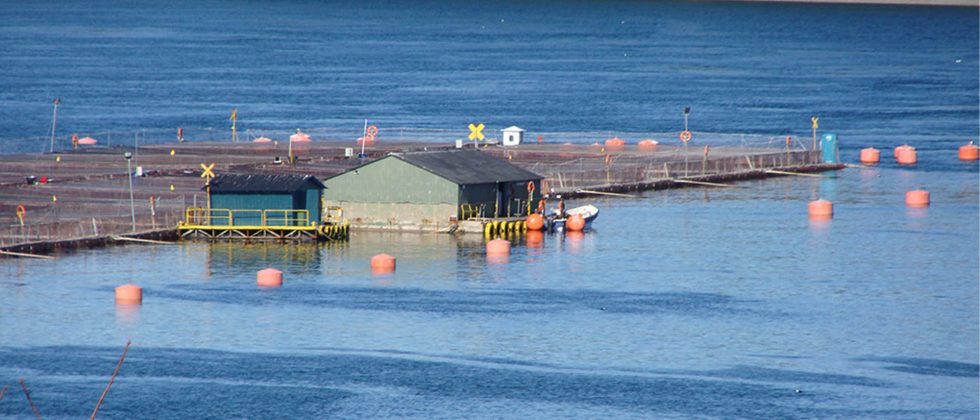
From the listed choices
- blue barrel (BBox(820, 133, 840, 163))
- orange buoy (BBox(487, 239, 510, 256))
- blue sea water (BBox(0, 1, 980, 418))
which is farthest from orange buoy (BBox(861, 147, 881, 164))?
orange buoy (BBox(487, 239, 510, 256))

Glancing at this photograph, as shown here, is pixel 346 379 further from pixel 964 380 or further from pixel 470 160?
pixel 470 160

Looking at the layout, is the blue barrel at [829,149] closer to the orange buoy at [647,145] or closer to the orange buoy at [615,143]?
the orange buoy at [647,145]

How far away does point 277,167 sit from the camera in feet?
471

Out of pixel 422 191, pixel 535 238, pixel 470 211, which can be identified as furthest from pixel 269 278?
pixel 535 238

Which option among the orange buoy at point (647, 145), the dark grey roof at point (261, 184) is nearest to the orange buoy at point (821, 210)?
the orange buoy at point (647, 145)

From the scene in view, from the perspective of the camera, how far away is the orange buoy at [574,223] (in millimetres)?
122500

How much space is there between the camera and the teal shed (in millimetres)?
112625

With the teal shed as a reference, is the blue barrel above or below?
above

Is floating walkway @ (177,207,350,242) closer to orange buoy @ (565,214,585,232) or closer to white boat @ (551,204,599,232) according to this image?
white boat @ (551,204,599,232)

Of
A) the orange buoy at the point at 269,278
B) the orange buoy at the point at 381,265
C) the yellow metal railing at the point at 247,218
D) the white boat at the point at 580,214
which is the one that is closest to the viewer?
the orange buoy at the point at 269,278

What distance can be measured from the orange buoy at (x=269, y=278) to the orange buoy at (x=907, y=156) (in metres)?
89.3

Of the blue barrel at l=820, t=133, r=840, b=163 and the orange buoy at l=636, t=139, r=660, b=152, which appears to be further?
the blue barrel at l=820, t=133, r=840, b=163

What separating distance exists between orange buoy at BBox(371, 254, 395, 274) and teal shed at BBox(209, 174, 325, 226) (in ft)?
29.9

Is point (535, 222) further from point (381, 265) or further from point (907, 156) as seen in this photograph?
point (907, 156)
